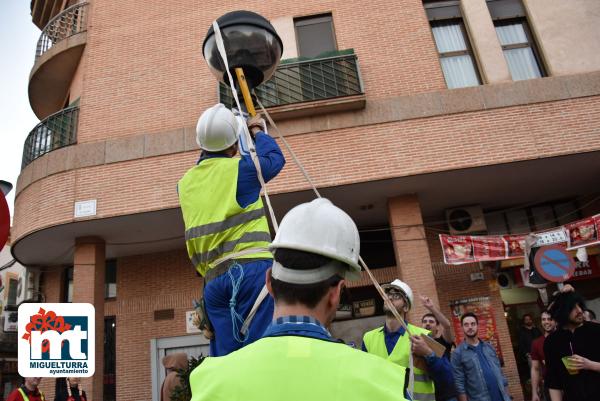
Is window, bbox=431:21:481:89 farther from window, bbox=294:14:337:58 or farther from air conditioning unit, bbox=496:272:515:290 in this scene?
air conditioning unit, bbox=496:272:515:290

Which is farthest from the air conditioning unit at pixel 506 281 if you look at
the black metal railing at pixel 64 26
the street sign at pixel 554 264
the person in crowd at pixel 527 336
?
the black metal railing at pixel 64 26

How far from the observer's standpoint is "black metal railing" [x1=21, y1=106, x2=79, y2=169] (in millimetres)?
11672

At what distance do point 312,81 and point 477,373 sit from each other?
738cm

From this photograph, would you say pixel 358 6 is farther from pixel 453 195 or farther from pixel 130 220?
pixel 130 220

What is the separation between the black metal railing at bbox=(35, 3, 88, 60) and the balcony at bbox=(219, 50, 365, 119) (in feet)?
17.5

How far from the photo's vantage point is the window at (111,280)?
13562mm

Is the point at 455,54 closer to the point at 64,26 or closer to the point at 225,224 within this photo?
the point at 225,224

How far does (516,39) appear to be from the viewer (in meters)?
12.0

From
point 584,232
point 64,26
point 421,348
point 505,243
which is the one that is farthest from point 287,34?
point 421,348

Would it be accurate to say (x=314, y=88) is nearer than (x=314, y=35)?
Yes

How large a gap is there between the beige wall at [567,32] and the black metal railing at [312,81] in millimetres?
4712

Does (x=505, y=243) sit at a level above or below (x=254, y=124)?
above

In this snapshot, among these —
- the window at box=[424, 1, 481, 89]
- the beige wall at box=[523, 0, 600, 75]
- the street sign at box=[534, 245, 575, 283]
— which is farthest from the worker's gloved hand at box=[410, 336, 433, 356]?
the beige wall at box=[523, 0, 600, 75]

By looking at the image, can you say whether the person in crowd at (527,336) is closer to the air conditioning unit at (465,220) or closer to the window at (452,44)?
the air conditioning unit at (465,220)
